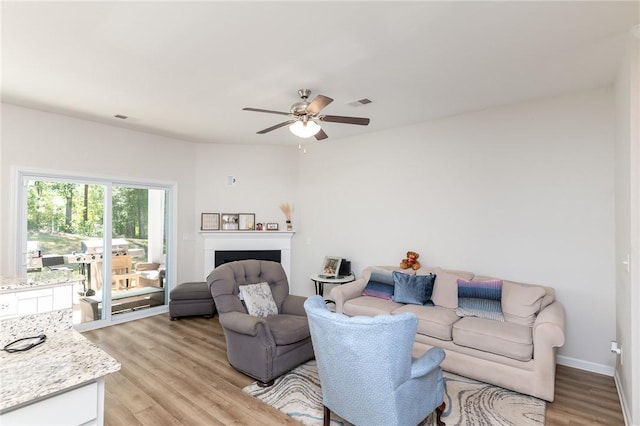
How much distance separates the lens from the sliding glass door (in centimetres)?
423

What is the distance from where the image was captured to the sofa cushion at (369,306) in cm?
378

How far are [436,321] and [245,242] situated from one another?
362 centimetres

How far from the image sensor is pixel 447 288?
3.84 m

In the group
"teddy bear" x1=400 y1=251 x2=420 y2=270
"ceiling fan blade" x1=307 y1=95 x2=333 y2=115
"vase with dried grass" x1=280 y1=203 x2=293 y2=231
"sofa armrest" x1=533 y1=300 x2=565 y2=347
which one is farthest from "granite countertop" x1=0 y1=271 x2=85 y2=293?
"vase with dried grass" x1=280 y1=203 x2=293 y2=231

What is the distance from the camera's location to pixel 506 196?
393 cm

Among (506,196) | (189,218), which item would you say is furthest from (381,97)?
(189,218)

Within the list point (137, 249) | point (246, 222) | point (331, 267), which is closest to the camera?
point (137, 249)

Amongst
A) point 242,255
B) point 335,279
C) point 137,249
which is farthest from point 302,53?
point 137,249

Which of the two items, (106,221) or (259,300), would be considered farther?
(106,221)

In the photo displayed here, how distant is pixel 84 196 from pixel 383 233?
432cm

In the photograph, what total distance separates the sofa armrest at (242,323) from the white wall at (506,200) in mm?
2530

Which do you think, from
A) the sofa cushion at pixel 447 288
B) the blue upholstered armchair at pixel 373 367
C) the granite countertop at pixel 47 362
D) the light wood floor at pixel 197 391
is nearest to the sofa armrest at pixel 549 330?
the light wood floor at pixel 197 391

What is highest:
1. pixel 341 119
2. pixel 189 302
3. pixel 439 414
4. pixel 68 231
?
pixel 341 119

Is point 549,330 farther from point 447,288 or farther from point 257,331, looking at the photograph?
point 257,331
